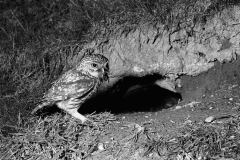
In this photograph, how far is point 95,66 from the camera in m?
4.35

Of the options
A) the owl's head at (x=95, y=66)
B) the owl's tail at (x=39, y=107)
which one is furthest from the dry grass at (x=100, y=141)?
the owl's head at (x=95, y=66)

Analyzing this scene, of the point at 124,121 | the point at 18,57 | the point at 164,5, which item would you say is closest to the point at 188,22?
the point at 164,5

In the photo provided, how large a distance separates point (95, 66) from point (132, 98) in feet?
7.40

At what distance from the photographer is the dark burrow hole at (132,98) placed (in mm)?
5711

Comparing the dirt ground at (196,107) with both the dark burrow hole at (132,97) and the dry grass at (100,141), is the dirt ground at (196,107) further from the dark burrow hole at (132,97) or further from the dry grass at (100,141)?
the dark burrow hole at (132,97)

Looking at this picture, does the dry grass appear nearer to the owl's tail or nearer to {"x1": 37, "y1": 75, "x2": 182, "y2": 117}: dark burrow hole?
the owl's tail

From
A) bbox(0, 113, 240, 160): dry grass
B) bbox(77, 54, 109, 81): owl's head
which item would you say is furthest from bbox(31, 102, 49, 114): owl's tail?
bbox(77, 54, 109, 81): owl's head

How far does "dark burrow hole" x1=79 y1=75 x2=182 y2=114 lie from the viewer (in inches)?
225

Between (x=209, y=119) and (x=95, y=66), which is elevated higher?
(x=95, y=66)

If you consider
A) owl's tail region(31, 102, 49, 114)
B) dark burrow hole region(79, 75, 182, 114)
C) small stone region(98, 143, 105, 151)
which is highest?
owl's tail region(31, 102, 49, 114)

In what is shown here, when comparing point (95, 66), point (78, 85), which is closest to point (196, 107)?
point (95, 66)

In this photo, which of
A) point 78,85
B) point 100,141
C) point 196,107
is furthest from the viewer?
point 196,107

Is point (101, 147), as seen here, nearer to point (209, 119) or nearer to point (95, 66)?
point (95, 66)

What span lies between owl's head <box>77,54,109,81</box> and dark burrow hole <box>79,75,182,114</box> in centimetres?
101
